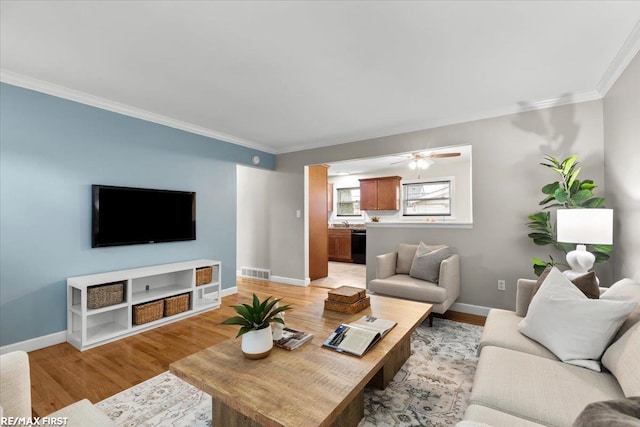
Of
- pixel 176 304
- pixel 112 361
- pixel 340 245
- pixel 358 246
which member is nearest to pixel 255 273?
pixel 176 304

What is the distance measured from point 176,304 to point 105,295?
2.43 feet

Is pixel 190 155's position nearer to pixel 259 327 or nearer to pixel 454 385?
pixel 259 327

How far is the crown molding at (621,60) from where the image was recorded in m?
2.03

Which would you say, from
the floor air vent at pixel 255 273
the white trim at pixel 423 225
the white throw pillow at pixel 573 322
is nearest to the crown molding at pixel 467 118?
the white trim at pixel 423 225

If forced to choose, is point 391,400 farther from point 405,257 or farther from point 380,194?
point 380,194

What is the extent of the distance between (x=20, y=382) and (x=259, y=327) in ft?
2.87

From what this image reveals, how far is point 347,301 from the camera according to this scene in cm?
226

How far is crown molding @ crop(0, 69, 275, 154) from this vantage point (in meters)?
2.55

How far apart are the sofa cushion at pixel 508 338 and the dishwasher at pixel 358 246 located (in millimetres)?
5219

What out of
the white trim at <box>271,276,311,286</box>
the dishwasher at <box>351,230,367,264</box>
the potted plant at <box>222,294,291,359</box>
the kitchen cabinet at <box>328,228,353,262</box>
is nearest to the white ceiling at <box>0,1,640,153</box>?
the potted plant at <box>222,294,291,359</box>

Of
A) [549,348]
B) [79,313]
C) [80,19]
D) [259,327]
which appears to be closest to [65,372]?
[79,313]

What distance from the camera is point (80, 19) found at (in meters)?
1.85

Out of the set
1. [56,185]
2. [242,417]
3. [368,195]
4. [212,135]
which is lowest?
[242,417]

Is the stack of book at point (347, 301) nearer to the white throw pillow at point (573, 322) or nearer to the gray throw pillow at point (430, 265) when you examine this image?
the white throw pillow at point (573, 322)
